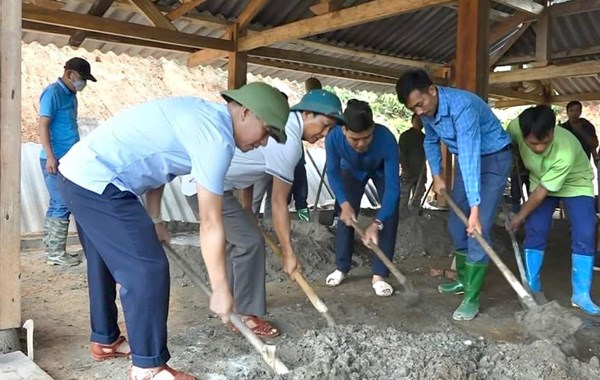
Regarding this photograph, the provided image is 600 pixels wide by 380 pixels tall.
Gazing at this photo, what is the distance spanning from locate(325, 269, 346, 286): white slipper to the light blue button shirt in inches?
92.2

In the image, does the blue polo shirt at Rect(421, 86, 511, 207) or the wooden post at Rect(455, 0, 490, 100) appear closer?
the blue polo shirt at Rect(421, 86, 511, 207)

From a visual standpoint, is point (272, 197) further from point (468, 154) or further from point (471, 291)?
point (471, 291)

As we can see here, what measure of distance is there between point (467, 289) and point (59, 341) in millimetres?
2318

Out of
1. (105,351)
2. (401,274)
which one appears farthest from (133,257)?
(401,274)

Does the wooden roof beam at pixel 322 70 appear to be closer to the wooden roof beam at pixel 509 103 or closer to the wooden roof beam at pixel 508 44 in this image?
the wooden roof beam at pixel 508 44

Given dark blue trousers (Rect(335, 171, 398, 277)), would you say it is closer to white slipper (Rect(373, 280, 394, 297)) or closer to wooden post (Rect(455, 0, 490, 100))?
white slipper (Rect(373, 280, 394, 297))

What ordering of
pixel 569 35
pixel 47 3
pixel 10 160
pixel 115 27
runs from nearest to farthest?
pixel 10 160, pixel 47 3, pixel 115 27, pixel 569 35

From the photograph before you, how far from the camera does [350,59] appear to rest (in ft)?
28.8

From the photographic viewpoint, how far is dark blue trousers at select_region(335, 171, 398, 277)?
13.6 feet

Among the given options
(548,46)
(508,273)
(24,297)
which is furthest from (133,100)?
(508,273)

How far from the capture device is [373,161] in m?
4.05

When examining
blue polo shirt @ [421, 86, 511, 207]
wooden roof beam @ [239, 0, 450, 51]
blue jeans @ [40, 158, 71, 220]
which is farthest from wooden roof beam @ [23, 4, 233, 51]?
blue polo shirt @ [421, 86, 511, 207]

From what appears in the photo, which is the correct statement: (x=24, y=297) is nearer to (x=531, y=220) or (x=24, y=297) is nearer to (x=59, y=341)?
(x=59, y=341)

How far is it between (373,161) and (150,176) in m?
2.07
